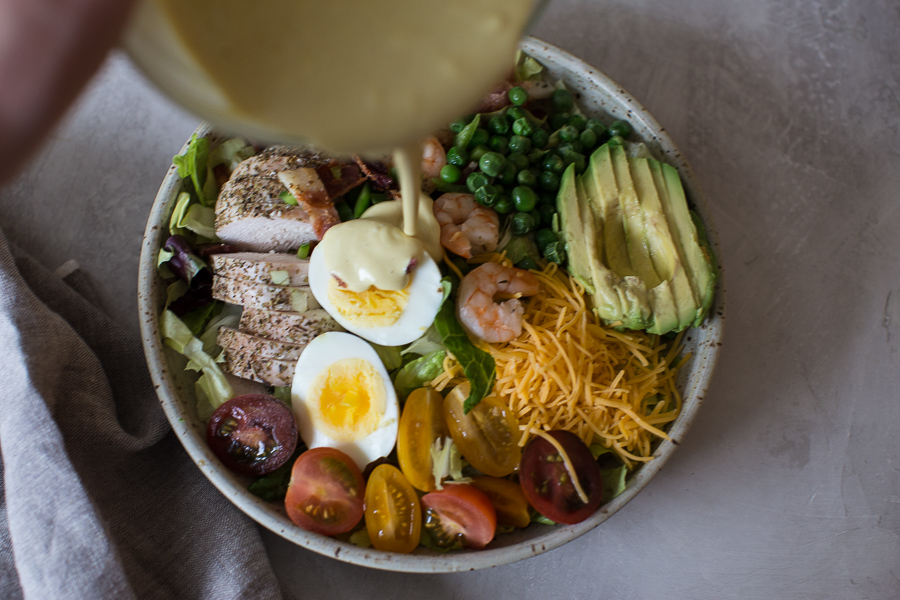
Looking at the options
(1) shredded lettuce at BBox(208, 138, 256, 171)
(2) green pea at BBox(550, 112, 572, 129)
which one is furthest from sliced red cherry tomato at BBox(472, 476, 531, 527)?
(1) shredded lettuce at BBox(208, 138, 256, 171)

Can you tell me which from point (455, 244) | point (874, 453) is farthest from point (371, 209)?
point (874, 453)

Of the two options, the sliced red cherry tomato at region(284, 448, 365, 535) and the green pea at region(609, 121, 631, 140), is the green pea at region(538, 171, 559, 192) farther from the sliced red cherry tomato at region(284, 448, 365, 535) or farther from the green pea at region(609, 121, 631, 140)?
the sliced red cherry tomato at region(284, 448, 365, 535)

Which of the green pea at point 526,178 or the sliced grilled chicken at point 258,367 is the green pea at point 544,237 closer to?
the green pea at point 526,178

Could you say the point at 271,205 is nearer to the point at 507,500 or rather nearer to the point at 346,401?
the point at 346,401

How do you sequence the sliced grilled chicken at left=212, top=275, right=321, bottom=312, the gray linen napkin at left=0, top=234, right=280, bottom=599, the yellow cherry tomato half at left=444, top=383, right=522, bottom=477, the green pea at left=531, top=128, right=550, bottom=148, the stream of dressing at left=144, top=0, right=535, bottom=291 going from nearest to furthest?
1. the stream of dressing at left=144, top=0, right=535, bottom=291
2. the gray linen napkin at left=0, top=234, right=280, bottom=599
3. the yellow cherry tomato half at left=444, top=383, right=522, bottom=477
4. the sliced grilled chicken at left=212, top=275, right=321, bottom=312
5. the green pea at left=531, top=128, right=550, bottom=148

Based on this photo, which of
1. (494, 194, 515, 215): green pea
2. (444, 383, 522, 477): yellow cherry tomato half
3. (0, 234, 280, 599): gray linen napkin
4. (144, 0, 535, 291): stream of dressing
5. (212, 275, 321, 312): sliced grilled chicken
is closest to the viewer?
→ (144, 0, 535, 291): stream of dressing

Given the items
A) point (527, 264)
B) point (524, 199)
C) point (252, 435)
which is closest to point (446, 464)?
point (252, 435)
